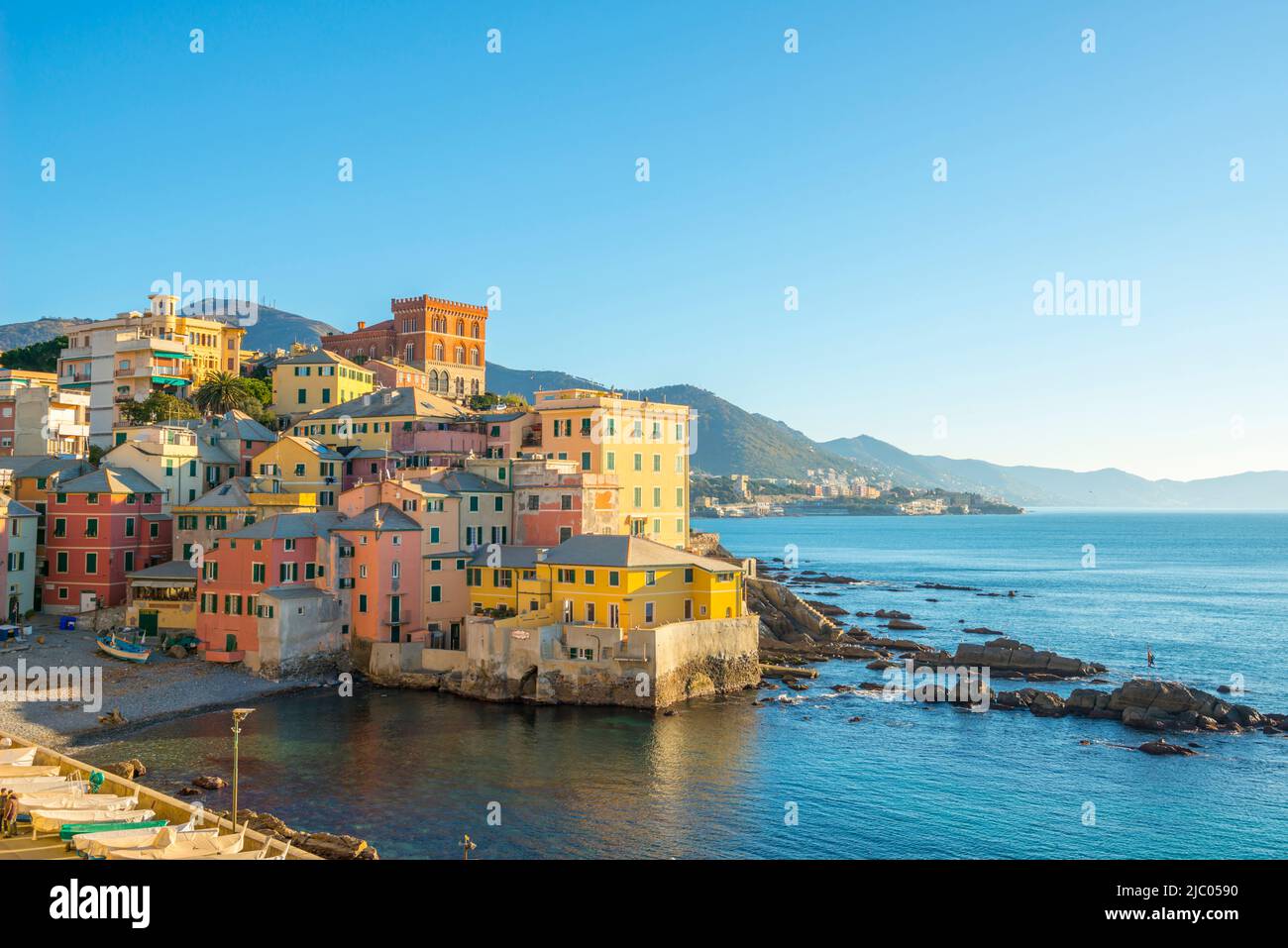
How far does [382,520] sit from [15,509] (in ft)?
89.2

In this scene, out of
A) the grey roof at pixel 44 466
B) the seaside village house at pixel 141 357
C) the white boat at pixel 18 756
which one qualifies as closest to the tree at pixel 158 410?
the seaside village house at pixel 141 357

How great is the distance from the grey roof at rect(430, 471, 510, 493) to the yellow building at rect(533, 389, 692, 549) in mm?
7815

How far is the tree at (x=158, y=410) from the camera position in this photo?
9131cm

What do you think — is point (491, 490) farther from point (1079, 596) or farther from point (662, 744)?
point (1079, 596)

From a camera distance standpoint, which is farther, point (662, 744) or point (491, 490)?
point (491, 490)

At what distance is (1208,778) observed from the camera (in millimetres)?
47344

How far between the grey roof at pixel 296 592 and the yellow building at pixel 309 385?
3790 centimetres

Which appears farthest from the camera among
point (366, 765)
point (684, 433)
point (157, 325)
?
A: point (157, 325)

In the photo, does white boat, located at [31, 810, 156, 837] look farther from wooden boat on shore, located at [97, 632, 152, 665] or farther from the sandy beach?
wooden boat on shore, located at [97, 632, 152, 665]

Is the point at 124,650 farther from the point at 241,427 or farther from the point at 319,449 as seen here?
the point at 241,427

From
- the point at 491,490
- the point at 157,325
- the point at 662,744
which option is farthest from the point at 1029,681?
the point at 157,325

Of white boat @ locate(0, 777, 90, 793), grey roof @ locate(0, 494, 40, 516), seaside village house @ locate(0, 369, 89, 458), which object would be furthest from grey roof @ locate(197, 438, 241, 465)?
white boat @ locate(0, 777, 90, 793)

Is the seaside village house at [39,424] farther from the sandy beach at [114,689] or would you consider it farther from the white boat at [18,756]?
the white boat at [18,756]
